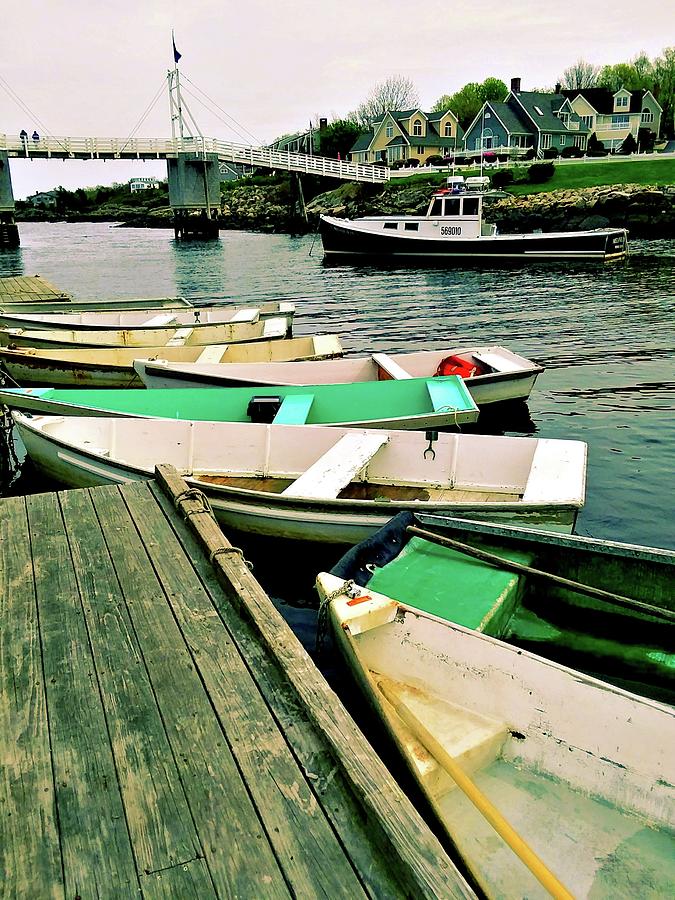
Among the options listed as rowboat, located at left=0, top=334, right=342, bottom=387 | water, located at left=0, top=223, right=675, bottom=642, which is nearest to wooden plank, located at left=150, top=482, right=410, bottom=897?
water, located at left=0, top=223, right=675, bottom=642

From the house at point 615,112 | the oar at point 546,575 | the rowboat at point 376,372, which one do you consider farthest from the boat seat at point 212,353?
the house at point 615,112

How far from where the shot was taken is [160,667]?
3.89 meters

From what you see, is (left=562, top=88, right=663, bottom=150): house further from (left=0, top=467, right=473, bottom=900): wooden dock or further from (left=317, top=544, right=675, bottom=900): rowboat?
(left=0, top=467, right=473, bottom=900): wooden dock

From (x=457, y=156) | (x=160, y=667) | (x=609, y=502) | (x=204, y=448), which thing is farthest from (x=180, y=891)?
(x=457, y=156)

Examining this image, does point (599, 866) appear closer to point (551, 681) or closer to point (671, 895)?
point (671, 895)

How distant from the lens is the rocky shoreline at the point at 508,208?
4612 cm

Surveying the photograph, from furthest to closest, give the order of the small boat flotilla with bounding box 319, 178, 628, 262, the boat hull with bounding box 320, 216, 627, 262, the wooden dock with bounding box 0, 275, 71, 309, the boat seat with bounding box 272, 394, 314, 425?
the small boat flotilla with bounding box 319, 178, 628, 262, the boat hull with bounding box 320, 216, 627, 262, the wooden dock with bounding box 0, 275, 71, 309, the boat seat with bounding box 272, 394, 314, 425

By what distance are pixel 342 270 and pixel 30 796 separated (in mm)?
37416

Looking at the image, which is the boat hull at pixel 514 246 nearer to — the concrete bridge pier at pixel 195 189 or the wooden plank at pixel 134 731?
the concrete bridge pier at pixel 195 189

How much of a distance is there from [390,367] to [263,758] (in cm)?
860

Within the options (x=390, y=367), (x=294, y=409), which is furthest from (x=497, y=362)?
(x=294, y=409)

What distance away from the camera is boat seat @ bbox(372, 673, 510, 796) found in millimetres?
4156

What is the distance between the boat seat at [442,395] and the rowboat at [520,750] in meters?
4.89

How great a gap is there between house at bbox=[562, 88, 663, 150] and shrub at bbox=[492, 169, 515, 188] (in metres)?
35.6
